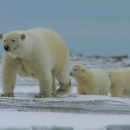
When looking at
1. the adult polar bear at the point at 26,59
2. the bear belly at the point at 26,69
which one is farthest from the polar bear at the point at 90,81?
the bear belly at the point at 26,69

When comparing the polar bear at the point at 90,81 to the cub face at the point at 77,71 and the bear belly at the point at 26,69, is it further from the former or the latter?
the bear belly at the point at 26,69

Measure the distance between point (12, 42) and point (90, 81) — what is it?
13.9 ft

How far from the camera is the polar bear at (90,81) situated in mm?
12867

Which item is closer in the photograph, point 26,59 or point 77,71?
point 26,59

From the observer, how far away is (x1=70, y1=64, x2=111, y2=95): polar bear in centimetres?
1287

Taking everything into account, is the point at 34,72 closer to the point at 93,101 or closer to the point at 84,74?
the point at 93,101

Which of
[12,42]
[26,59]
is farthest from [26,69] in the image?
[12,42]

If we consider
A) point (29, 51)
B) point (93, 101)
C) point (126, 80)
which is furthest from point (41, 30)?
point (126, 80)

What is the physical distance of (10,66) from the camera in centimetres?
943

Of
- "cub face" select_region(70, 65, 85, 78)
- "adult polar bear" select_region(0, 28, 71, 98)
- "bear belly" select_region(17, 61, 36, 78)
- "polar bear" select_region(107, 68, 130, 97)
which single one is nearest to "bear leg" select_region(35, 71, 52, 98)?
"adult polar bear" select_region(0, 28, 71, 98)

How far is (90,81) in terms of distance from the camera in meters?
12.9

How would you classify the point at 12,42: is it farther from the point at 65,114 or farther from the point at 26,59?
the point at 65,114

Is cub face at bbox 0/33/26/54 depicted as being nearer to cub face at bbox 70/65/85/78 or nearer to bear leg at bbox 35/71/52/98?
bear leg at bbox 35/71/52/98

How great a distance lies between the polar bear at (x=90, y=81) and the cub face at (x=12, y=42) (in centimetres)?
396
